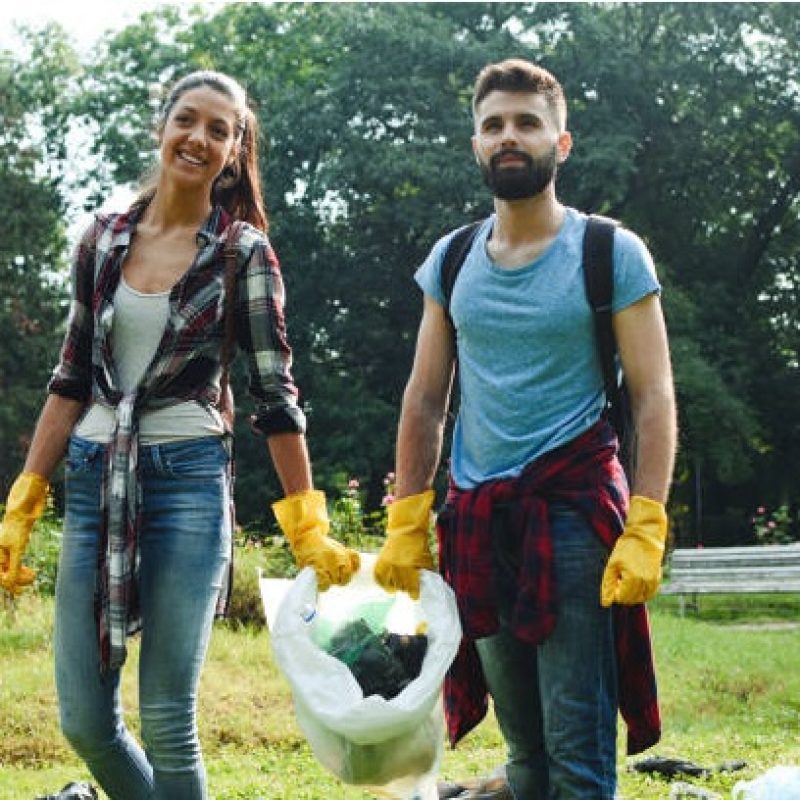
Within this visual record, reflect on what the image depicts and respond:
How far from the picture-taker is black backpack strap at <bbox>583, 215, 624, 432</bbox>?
3004 mm

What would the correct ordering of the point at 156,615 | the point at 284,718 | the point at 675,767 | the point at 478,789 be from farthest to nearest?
the point at 284,718 → the point at 675,767 → the point at 478,789 → the point at 156,615

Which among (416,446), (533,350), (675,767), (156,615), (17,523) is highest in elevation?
(533,350)

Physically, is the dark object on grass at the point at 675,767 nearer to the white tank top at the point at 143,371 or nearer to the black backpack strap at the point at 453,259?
the black backpack strap at the point at 453,259

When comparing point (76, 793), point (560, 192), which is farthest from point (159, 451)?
point (560, 192)

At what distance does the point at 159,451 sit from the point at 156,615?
363 millimetres

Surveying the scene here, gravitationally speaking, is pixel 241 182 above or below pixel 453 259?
above

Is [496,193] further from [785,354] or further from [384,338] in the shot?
[785,354]

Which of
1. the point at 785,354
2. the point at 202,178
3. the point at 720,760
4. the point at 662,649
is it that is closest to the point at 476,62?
the point at 785,354

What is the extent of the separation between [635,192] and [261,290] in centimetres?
2083

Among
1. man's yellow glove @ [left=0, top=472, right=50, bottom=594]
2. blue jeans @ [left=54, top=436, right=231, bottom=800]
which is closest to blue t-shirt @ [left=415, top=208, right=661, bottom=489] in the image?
blue jeans @ [left=54, top=436, right=231, bottom=800]

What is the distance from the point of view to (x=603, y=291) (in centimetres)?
300

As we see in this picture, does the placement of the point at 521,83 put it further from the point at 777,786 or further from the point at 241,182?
the point at 777,786

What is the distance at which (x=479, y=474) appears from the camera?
3.11m

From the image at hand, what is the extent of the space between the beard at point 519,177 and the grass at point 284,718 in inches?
113
